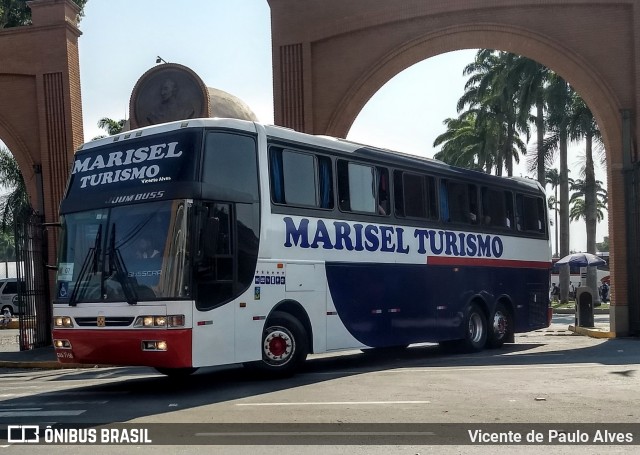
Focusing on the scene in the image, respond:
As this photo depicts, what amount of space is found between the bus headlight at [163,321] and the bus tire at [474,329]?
27.1 feet

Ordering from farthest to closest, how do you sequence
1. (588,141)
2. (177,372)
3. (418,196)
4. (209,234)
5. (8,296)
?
1. (8,296)
2. (588,141)
3. (418,196)
4. (177,372)
5. (209,234)

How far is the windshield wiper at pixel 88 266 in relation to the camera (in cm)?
1153

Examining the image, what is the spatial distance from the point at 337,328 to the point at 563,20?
10859 mm

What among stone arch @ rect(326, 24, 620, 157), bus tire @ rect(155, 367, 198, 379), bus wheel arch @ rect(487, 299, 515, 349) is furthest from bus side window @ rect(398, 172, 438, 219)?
stone arch @ rect(326, 24, 620, 157)

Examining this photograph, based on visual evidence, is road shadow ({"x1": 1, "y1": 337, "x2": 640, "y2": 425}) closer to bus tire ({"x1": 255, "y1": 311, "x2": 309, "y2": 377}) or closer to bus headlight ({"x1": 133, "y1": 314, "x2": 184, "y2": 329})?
bus tire ({"x1": 255, "y1": 311, "x2": 309, "y2": 377})

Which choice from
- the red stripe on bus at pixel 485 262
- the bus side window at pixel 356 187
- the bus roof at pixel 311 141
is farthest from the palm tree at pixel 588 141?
the bus side window at pixel 356 187

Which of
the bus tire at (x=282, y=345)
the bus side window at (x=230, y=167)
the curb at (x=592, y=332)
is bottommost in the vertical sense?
the curb at (x=592, y=332)

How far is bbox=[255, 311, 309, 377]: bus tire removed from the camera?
12.4m

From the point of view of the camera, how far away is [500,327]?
19.0 m

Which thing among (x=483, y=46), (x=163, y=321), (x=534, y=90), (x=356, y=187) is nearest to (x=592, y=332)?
(x=483, y=46)

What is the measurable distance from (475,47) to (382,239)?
8.41 meters

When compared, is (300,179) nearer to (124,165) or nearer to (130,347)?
(124,165)

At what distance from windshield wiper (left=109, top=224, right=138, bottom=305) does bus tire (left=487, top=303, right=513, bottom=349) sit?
973cm

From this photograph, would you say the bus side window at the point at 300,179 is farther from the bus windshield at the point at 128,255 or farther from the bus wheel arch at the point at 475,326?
the bus wheel arch at the point at 475,326
